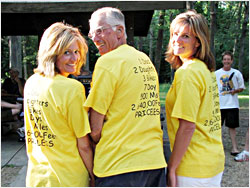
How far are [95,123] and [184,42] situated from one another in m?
0.82

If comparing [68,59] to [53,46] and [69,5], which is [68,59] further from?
[69,5]

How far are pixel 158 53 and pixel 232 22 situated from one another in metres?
11.1

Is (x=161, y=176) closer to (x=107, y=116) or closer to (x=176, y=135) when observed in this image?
(x=176, y=135)

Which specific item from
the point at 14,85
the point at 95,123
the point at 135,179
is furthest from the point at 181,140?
the point at 14,85

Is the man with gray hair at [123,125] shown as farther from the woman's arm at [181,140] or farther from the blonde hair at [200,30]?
the blonde hair at [200,30]

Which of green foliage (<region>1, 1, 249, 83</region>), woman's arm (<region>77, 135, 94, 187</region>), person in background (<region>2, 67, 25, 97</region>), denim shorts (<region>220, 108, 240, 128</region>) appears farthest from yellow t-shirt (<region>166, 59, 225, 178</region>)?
green foliage (<region>1, 1, 249, 83</region>)

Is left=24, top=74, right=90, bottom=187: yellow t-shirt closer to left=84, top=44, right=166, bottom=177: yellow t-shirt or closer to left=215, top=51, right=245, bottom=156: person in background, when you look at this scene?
left=84, top=44, right=166, bottom=177: yellow t-shirt

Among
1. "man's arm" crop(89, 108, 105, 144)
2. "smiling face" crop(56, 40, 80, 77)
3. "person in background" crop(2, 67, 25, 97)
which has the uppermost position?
"smiling face" crop(56, 40, 80, 77)

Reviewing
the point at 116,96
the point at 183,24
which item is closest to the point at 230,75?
the point at 183,24

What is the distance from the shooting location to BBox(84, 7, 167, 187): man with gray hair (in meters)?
1.77

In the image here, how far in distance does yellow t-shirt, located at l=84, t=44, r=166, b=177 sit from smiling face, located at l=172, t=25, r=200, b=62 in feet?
1.37

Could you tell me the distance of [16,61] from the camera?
18.8 m

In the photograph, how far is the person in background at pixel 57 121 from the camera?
1832mm

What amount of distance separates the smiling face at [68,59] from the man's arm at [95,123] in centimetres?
35
